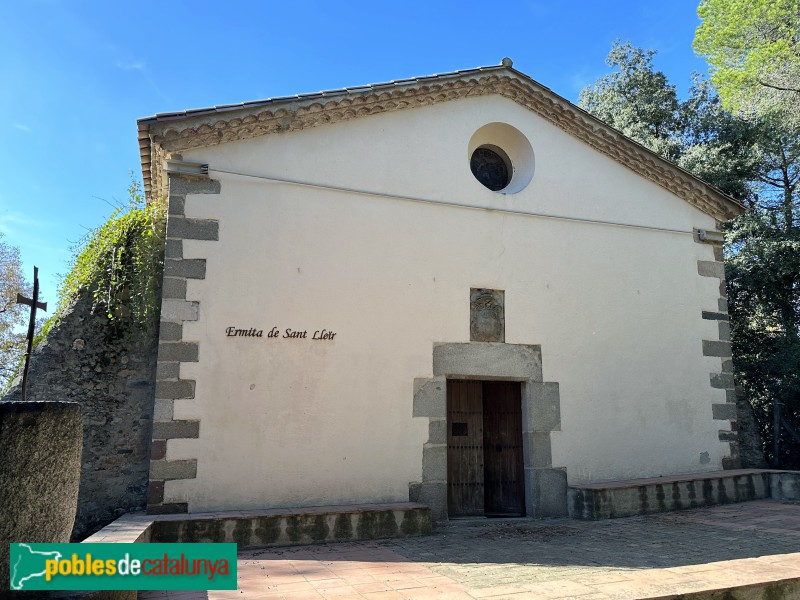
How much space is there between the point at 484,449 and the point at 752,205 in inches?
412

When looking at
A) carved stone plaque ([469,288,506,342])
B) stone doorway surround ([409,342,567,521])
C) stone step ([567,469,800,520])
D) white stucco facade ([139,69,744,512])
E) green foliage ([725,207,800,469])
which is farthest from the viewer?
green foliage ([725,207,800,469])

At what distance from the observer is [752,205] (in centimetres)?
1433

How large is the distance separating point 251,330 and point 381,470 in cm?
228

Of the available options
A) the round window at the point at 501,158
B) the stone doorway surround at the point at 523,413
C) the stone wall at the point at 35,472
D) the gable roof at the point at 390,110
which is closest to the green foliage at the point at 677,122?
the gable roof at the point at 390,110

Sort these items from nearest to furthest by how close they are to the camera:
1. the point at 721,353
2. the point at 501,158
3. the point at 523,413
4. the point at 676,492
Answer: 1. the point at 676,492
2. the point at 523,413
3. the point at 501,158
4. the point at 721,353

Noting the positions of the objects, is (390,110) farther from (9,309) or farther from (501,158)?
(9,309)

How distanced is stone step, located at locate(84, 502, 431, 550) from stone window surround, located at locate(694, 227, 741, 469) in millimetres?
5346

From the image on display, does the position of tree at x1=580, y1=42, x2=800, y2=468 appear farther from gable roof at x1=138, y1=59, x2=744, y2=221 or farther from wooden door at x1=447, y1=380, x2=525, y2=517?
wooden door at x1=447, y1=380, x2=525, y2=517

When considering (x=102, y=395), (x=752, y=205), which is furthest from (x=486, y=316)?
(x=752, y=205)

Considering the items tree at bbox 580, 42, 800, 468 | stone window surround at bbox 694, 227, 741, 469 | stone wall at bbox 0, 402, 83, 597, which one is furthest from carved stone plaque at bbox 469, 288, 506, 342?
tree at bbox 580, 42, 800, 468

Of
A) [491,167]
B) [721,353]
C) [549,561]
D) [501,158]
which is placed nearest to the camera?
[549,561]

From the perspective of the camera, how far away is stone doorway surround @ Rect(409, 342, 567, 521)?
742 centimetres

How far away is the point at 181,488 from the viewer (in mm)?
6344

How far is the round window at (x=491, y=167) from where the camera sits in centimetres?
900
